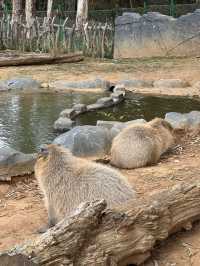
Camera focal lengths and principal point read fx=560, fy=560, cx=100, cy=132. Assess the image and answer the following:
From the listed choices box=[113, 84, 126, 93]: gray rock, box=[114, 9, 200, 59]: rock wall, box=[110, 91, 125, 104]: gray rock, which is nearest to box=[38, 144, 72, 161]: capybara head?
box=[110, 91, 125, 104]: gray rock

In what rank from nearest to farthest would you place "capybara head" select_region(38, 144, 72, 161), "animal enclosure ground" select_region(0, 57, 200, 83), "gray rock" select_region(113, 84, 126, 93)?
"capybara head" select_region(38, 144, 72, 161), "gray rock" select_region(113, 84, 126, 93), "animal enclosure ground" select_region(0, 57, 200, 83)

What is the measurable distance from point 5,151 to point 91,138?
120 centimetres

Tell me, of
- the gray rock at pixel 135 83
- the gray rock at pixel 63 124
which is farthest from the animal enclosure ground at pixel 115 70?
the gray rock at pixel 63 124

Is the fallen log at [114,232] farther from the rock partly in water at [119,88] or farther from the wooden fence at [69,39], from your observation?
the wooden fence at [69,39]

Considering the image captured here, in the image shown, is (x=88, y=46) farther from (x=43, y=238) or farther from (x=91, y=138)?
(x=43, y=238)

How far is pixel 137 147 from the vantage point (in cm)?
599

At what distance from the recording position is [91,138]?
6.45m

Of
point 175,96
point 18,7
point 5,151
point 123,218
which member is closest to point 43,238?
point 123,218

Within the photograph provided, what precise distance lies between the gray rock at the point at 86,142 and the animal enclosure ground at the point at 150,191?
2.39 feet

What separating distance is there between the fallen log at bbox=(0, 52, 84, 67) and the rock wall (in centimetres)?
169

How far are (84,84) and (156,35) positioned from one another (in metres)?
5.10

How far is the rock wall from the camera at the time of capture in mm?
15891

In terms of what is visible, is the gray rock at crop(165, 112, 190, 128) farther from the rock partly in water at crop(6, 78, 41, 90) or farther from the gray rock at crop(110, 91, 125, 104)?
the rock partly in water at crop(6, 78, 41, 90)

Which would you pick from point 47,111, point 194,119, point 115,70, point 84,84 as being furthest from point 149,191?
point 115,70
